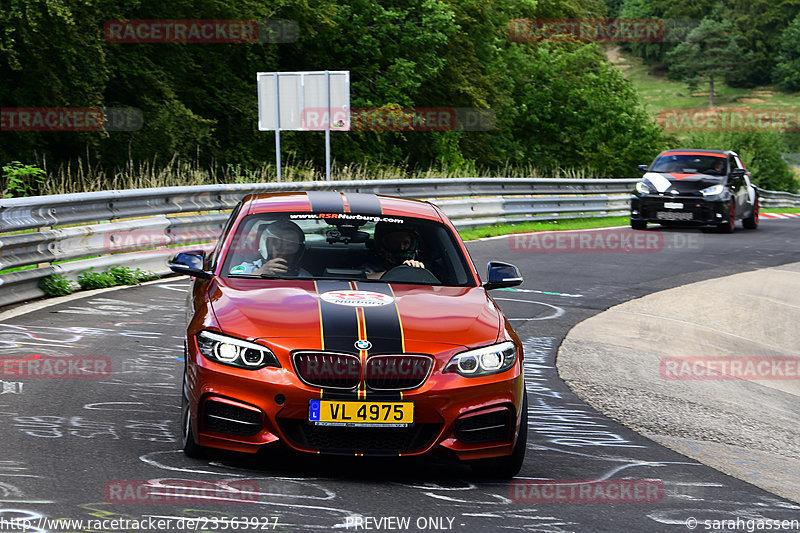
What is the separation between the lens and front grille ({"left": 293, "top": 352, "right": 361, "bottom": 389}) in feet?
16.8

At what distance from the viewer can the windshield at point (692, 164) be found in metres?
24.3

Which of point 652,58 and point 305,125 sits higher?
point 652,58

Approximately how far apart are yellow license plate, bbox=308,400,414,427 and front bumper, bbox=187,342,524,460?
3 centimetres

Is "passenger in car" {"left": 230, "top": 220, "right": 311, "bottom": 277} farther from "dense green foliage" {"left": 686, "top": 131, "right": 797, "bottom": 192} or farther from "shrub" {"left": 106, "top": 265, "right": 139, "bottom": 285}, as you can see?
"dense green foliage" {"left": 686, "top": 131, "right": 797, "bottom": 192}

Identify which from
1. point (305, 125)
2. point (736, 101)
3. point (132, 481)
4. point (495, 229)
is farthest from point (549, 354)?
point (736, 101)

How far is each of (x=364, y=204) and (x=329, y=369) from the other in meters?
2.06

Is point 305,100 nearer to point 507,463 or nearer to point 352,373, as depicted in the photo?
point 507,463

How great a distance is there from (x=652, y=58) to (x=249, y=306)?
189 m

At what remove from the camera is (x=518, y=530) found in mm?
4605

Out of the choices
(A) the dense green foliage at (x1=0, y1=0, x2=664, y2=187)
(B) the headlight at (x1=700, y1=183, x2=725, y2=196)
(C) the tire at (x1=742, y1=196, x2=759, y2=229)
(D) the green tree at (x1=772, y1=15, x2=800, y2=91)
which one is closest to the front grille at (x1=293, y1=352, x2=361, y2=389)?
(A) the dense green foliage at (x1=0, y1=0, x2=664, y2=187)

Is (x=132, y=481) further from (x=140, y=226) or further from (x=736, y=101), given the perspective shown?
(x=736, y=101)

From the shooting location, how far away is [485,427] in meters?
5.35

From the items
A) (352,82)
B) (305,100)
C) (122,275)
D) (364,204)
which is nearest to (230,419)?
(364,204)

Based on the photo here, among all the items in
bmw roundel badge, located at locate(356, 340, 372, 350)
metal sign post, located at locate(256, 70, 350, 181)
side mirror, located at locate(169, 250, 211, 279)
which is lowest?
bmw roundel badge, located at locate(356, 340, 372, 350)
